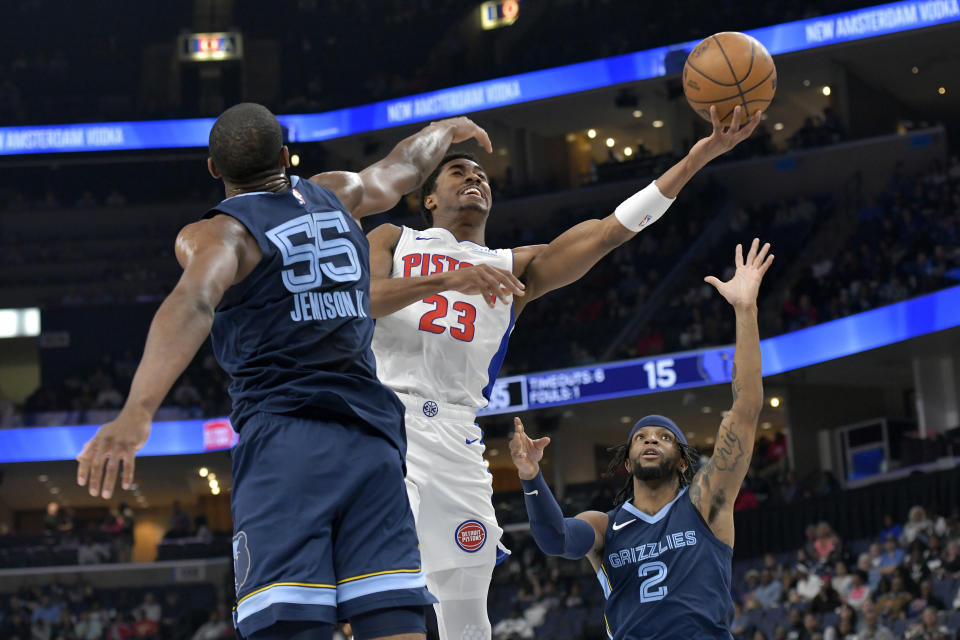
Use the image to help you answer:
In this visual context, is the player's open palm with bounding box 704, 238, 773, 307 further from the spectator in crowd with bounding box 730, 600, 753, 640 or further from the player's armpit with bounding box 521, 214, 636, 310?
the spectator in crowd with bounding box 730, 600, 753, 640

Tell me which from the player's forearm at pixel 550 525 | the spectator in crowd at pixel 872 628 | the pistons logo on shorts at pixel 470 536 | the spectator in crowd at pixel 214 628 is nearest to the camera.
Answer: the pistons logo on shorts at pixel 470 536

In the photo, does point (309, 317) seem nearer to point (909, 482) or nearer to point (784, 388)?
point (909, 482)

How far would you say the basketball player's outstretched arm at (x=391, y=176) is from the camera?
3.86 metres

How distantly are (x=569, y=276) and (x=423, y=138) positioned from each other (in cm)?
146

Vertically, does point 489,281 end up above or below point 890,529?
above

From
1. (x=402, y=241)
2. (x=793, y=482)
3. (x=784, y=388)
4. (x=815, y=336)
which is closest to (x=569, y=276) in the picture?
(x=402, y=241)

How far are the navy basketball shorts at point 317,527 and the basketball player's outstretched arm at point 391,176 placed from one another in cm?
86

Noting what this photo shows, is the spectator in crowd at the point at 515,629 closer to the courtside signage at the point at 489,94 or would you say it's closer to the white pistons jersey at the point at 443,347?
the courtside signage at the point at 489,94

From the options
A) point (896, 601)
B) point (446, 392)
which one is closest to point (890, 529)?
point (896, 601)

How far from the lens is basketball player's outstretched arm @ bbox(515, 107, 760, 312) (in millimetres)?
5352

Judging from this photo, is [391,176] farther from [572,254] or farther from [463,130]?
[572,254]

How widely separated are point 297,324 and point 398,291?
119 centimetres

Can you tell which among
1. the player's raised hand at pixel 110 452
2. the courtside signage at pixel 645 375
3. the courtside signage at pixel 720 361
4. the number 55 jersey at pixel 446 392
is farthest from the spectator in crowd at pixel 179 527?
the player's raised hand at pixel 110 452

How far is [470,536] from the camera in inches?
202
